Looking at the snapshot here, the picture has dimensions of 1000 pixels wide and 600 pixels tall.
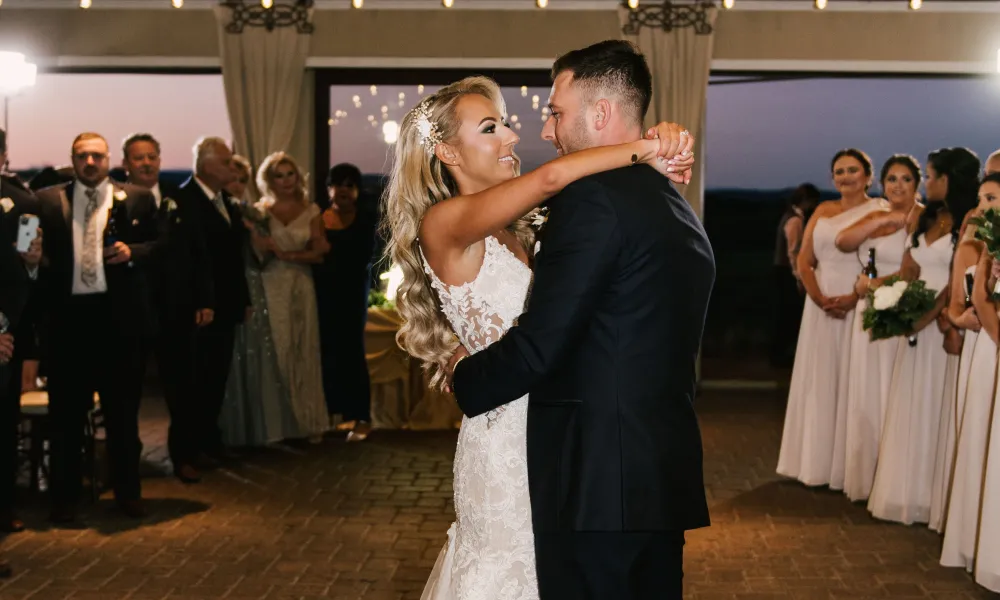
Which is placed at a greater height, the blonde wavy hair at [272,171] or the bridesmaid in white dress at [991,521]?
the blonde wavy hair at [272,171]

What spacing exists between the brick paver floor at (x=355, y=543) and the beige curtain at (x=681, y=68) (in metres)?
4.03

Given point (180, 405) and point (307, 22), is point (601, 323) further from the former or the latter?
point (307, 22)

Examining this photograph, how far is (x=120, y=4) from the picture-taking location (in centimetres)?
1134

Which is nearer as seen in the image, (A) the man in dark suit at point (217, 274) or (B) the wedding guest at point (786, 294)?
(A) the man in dark suit at point (217, 274)

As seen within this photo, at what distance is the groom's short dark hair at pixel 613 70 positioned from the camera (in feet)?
8.60

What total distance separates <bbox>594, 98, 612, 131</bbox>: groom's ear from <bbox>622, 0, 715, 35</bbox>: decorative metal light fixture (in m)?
8.73

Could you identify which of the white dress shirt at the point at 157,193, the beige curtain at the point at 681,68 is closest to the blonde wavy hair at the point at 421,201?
the white dress shirt at the point at 157,193

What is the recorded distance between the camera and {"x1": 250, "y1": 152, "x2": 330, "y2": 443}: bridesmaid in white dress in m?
8.59

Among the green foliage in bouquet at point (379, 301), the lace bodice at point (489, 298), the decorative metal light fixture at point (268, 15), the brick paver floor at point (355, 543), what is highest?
the decorative metal light fixture at point (268, 15)

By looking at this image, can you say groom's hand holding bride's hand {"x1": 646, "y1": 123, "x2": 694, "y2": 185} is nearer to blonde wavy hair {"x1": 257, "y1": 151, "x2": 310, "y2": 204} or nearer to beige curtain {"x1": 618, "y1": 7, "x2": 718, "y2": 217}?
blonde wavy hair {"x1": 257, "y1": 151, "x2": 310, "y2": 204}

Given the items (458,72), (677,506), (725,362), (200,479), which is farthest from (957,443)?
(725,362)

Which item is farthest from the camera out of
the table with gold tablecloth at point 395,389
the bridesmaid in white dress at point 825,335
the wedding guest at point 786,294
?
the wedding guest at point 786,294

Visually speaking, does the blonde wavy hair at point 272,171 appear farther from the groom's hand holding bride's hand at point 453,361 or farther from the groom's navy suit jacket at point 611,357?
the groom's navy suit jacket at point 611,357

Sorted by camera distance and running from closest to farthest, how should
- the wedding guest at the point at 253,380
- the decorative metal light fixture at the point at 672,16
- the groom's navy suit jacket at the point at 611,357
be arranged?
the groom's navy suit jacket at the point at 611,357
the wedding guest at the point at 253,380
the decorative metal light fixture at the point at 672,16
